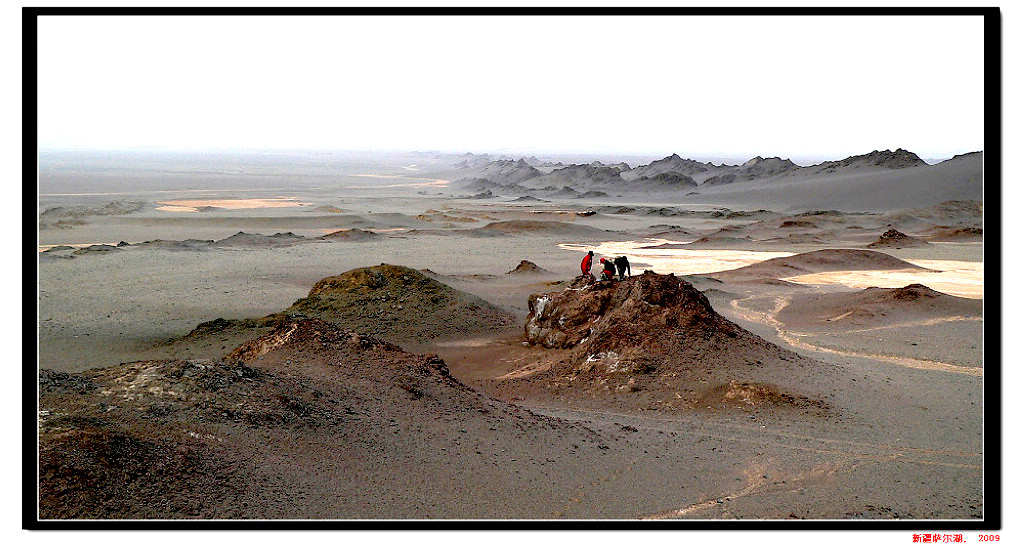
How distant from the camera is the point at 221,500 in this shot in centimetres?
473

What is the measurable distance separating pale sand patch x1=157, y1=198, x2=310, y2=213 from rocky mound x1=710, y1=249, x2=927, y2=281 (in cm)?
4290

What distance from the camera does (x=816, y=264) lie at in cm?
3078

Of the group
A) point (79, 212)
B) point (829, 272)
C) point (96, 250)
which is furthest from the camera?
point (79, 212)

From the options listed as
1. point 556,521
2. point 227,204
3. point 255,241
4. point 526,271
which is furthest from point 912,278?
point 227,204

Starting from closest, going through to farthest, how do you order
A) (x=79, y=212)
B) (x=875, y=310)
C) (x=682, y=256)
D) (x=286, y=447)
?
(x=286, y=447) < (x=875, y=310) < (x=682, y=256) < (x=79, y=212)

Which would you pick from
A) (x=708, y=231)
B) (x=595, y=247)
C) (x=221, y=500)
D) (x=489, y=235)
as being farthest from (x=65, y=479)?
(x=708, y=231)

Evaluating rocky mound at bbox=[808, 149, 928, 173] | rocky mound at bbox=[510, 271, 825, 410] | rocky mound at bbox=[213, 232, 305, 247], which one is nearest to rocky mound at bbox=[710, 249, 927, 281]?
rocky mound at bbox=[510, 271, 825, 410]

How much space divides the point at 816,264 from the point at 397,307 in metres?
20.9

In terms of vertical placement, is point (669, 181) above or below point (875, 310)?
above

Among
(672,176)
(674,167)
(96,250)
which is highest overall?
(674,167)

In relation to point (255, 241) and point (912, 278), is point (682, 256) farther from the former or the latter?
point (255, 241)

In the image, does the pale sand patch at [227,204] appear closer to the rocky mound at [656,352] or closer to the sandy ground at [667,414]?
the sandy ground at [667,414]

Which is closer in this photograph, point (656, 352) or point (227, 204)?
point (656, 352)

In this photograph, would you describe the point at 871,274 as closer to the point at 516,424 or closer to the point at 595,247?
the point at 595,247
